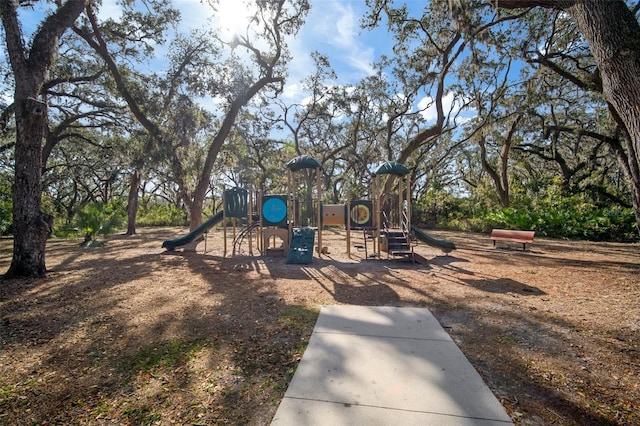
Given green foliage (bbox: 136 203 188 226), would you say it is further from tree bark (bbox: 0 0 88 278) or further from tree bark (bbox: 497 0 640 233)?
tree bark (bbox: 497 0 640 233)

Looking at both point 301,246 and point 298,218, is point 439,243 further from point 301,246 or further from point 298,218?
point 298,218

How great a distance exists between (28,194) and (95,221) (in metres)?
6.88

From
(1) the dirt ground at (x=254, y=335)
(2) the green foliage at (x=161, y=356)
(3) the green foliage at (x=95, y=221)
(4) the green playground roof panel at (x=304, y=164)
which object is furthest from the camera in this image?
(3) the green foliage at (x=95, y=221)

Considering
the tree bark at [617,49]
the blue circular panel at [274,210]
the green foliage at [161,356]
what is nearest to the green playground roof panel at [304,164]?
the blue circular panel at [274,210]

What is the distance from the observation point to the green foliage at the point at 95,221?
12.0 metres

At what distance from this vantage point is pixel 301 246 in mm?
8961

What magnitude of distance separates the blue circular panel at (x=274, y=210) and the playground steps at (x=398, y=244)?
342 cm

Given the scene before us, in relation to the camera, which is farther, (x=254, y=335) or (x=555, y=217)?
(x=555, y=217)

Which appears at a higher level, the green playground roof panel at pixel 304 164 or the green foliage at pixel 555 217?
the green playground roof panel at pixel 304 164

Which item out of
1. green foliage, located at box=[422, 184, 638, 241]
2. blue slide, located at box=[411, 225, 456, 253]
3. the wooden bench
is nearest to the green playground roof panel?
blue slide, located at box=[411, 225, 456, 253]

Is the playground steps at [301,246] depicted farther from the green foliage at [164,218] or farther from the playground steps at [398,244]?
the green foliage at [164,218]

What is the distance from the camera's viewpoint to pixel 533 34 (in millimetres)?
11484

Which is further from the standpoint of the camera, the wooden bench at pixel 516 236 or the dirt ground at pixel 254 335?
the wooden bench at pixel 516 236

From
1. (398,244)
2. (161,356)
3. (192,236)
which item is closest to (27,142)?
(192,236)
